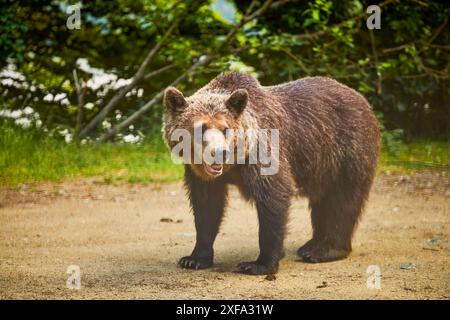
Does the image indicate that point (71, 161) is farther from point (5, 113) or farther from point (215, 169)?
point (215, 169)

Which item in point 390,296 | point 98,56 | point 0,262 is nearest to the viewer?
point 390,296

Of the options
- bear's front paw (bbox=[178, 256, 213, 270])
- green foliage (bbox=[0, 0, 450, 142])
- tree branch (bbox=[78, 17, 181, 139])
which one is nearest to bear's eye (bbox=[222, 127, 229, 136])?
bear's front paw (bbox=[178, 256, 213, 270])

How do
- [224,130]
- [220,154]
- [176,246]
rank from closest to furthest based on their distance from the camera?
1. [220,154]
2. [224,130]
3. [176,246]

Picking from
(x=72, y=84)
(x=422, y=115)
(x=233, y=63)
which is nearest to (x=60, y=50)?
(x=72, y=84)

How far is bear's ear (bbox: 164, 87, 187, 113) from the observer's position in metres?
5.87

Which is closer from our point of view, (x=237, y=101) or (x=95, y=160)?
(x=237, y=101)

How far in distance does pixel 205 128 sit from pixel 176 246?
89.2 inches

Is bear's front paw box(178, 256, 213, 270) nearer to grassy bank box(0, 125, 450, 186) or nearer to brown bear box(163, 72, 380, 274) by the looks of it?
brown bear box(163, 72, 380, 274)

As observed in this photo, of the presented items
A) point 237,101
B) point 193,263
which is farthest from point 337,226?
point 237,101

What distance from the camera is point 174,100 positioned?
19.4ft

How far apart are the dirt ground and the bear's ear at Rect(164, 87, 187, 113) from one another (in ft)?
5.04

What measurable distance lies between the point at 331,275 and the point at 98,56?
31.7ft

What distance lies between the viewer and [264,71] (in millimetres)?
13844

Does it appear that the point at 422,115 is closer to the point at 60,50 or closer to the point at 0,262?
the point at 60,50
